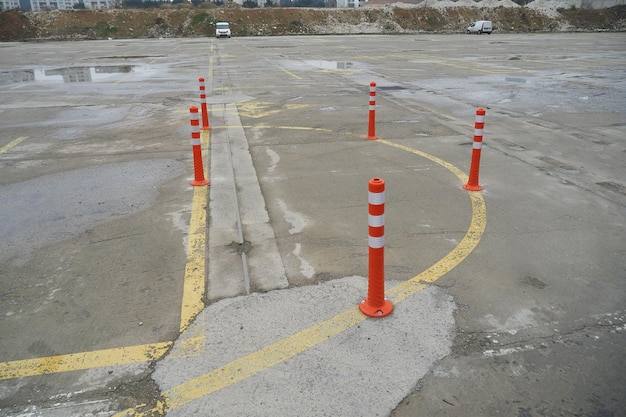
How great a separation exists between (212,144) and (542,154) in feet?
21.4

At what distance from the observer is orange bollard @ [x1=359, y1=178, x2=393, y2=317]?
3.56 meters

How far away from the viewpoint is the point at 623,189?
683 cm

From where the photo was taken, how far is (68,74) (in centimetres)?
2162

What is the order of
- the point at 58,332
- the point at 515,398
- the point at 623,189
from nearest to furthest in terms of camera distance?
the point at 515,398 < the point at 58,332 < the point at 623,189

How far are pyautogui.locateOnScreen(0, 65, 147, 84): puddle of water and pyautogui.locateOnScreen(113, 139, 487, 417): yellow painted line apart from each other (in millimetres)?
19150

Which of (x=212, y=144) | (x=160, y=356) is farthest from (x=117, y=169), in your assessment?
(x=160, y=356)

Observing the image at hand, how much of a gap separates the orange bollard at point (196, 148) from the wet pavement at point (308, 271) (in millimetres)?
238

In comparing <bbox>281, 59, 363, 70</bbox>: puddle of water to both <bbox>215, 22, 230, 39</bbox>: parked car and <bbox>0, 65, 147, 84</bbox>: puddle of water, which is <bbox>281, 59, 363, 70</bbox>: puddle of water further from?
<bbox>215, 22, 230, 39</bbox>: parked car

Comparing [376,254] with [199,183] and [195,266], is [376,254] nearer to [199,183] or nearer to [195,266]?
[195,266]

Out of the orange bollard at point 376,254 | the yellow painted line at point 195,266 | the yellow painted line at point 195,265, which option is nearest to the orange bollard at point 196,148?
the yellow painted line at point 195,265

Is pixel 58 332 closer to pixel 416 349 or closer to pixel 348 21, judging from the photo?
pixel 416 349

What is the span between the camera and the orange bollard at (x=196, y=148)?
23.0 feet

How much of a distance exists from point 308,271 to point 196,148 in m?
3.31

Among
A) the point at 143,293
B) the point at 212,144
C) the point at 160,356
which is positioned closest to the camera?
the point at 160,356
